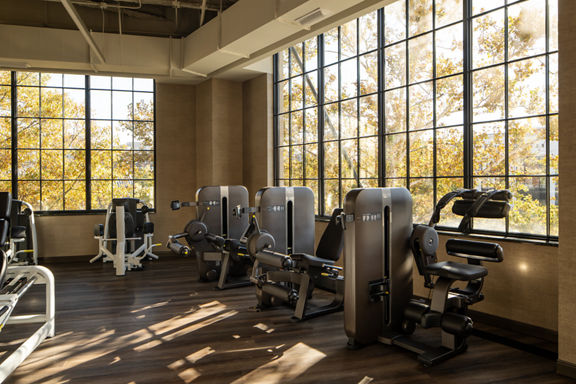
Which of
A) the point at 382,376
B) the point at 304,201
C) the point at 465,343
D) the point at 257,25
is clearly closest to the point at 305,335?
the point at 382,376

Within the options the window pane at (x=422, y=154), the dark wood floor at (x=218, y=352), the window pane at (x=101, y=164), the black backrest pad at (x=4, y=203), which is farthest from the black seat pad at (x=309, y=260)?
the window pane at (x=101, y=164)

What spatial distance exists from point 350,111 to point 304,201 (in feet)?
5.24

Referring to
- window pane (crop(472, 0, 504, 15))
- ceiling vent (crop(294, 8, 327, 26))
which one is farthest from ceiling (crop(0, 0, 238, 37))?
window pane (crop(472, 0, 504, 15))

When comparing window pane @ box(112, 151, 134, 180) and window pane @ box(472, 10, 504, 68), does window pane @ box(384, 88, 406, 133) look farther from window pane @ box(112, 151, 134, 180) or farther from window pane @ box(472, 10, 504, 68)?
window pane @ box(112, 151, 134, 180)

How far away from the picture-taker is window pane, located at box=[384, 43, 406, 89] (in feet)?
17.6

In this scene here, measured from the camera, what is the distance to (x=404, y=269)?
13.0 ft

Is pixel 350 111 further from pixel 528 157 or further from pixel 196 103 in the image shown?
pixel 196 103

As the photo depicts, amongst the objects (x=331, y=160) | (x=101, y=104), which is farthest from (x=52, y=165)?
(x=331, y=160)

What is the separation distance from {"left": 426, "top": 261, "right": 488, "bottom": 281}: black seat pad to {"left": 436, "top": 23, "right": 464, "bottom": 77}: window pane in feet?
7.34

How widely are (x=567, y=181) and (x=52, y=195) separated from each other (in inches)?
306

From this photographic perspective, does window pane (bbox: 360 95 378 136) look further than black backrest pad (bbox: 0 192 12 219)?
Yes

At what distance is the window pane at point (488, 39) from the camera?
14.3ft

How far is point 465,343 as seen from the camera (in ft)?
12.0

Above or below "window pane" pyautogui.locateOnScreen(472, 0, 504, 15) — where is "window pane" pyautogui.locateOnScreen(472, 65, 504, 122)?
below
